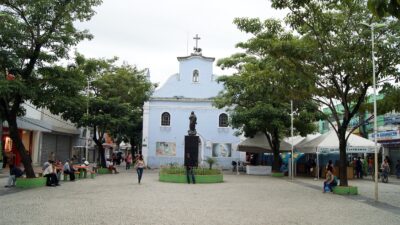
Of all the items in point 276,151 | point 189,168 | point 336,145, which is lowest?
point 189,168

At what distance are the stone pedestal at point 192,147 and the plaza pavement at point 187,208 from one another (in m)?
6.68

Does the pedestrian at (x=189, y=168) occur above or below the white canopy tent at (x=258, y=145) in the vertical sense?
below

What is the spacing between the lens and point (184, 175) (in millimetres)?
23391

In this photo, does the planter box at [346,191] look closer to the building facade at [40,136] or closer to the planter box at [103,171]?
the planter box at [103,171]

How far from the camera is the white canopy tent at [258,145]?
1393 inches

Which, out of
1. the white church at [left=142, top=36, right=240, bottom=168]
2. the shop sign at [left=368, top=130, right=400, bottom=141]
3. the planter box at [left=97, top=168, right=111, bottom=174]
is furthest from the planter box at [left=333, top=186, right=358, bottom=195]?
the white church at [left=142, top=36, right=240, bottom=168]

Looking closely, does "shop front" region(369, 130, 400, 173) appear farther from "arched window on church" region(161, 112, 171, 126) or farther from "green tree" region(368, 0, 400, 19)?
"green tree" region(368, 0, 400, 19)

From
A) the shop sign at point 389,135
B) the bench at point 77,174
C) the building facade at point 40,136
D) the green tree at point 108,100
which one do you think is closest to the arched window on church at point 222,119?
the green tree at point 108,100

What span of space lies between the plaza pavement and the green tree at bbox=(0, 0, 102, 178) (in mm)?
3788

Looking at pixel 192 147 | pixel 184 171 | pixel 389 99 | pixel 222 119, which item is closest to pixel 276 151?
pixel 222 119

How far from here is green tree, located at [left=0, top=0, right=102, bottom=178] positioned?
1750 cm

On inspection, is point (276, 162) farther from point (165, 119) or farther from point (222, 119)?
point (165, 119)

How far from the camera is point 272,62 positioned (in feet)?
63.8

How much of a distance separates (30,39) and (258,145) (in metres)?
21.3
